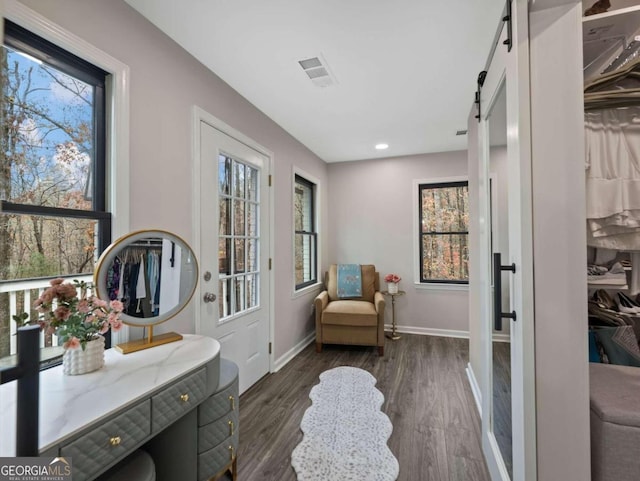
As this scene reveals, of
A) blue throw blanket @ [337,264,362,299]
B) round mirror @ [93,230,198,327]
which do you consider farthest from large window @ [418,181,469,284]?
round mirror @ [93,230,198,327]

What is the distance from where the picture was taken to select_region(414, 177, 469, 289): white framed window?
4.00 metres

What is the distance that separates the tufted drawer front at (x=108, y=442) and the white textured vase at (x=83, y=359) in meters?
0.32

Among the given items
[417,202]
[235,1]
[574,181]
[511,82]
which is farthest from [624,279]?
[417,202]

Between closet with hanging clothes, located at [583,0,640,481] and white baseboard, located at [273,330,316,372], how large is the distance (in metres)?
2.40

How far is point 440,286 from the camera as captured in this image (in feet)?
13.0

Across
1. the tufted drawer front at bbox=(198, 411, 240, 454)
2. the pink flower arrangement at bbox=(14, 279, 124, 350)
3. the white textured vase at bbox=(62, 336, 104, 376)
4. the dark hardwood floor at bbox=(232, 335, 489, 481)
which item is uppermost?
the pink flower arrangement at bbox=(14, 279, 124, 350)

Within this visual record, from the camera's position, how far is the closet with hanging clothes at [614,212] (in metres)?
0.98

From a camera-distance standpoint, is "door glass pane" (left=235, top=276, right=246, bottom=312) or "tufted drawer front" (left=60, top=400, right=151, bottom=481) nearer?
"tufted drawer front" (left=60, top=400, right=151, bottom=481)

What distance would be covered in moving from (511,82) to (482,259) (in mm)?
988

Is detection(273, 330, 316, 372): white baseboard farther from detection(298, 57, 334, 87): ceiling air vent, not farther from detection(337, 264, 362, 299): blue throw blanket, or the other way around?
detection(298, 57, 334, 87): ceiling air vent

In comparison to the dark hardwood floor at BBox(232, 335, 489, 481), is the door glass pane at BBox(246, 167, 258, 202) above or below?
above

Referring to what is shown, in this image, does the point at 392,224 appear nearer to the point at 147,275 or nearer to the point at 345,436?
the point at 345,436

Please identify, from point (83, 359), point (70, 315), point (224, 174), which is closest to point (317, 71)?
point (224, 174)

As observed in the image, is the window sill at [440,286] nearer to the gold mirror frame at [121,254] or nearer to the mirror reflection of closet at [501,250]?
the mirror reflection of closet at [501,250]
